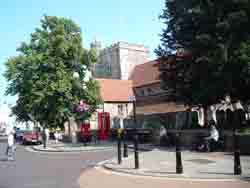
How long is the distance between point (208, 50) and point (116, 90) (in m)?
40.5

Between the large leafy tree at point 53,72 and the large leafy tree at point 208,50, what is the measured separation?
16826mm

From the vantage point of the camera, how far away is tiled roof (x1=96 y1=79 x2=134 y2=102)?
61.8m

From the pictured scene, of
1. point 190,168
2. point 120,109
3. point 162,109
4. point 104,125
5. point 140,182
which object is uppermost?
point 120,109

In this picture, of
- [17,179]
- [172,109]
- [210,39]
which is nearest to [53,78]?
[172,109]

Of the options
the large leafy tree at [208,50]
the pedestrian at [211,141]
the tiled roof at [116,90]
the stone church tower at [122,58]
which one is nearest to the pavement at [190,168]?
the pedestrian at [211,141]

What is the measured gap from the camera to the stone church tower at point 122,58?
320 ft

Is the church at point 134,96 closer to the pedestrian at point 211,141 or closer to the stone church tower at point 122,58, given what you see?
the stone church tower at point 122,58

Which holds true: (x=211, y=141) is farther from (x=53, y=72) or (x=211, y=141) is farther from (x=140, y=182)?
(x=53, y=72)

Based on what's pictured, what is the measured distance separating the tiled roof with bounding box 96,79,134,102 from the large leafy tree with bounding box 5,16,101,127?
1545 centimetres

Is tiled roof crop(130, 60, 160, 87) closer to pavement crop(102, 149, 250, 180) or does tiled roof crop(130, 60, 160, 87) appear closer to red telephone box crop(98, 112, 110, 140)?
red telephone box crop(98, 112, 110, 140)

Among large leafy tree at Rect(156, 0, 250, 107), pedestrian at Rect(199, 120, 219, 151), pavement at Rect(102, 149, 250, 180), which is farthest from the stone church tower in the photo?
pavement at Rect(102, 149, 250, 180)

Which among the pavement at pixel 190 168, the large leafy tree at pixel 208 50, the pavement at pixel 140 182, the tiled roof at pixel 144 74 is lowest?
the pavement at pixel 140 182

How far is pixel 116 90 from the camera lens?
63.7 m

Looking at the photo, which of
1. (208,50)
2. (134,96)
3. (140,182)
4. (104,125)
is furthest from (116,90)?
(140,182)
